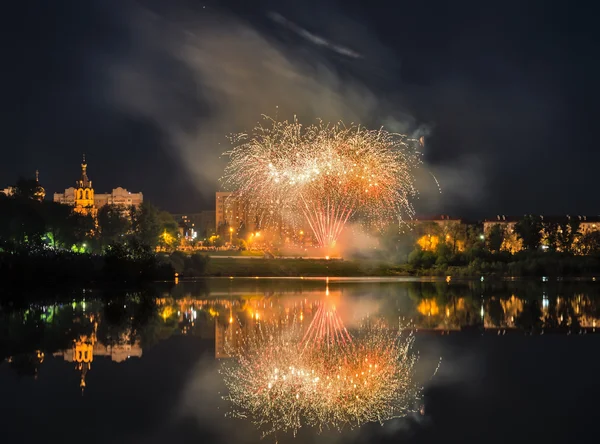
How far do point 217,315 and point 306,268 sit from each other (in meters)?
37.0

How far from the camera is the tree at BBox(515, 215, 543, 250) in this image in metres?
83.5

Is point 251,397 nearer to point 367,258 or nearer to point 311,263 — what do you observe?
point 311,263

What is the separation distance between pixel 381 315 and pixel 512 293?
13.9m

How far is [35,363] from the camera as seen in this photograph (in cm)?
1430

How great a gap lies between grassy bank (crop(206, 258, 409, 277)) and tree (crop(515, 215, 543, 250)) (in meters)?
25.8

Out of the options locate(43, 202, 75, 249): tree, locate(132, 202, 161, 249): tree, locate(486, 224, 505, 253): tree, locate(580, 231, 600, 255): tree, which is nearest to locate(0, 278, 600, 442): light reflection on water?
locate(43, 202, 75, 249): tree

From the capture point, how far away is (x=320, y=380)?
40.7ft

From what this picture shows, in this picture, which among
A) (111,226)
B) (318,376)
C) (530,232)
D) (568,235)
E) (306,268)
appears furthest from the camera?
(111,226)

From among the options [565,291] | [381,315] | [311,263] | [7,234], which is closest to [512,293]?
[565,291]

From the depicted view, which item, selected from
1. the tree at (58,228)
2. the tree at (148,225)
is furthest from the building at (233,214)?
the tree at (58,228)

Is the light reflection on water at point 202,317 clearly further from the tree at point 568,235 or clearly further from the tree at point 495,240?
the tree at point 568,235

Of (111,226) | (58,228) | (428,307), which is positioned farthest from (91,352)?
(111,226)

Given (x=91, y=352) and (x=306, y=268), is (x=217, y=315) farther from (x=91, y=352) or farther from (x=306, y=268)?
(x=306, y=268)

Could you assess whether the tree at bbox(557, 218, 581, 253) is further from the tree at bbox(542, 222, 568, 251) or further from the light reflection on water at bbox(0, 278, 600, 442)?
the light reflection on water at bbox(0, 278, 600, 442)
